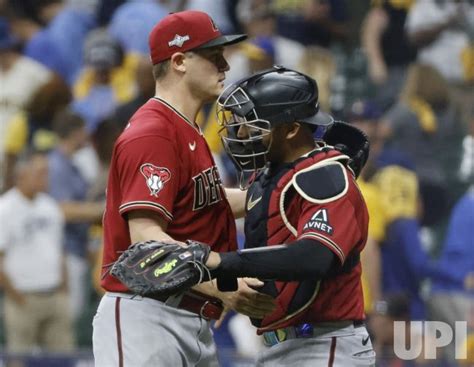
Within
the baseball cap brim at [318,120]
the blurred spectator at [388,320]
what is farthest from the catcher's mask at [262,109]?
the blurred spectator at [388,320]

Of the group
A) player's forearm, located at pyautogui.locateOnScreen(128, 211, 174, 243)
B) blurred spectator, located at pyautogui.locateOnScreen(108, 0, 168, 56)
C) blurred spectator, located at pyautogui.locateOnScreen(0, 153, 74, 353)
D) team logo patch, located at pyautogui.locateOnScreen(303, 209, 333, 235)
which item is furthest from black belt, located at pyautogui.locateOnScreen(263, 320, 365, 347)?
blurred spectator, located at pyautogui.locateOnScreen(108, 0, 168, 56)

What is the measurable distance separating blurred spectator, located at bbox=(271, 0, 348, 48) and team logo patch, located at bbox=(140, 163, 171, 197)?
191 inches

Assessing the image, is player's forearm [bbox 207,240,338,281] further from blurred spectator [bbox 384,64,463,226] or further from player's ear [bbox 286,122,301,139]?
blurred spectator [bbox 384,64,463,226]

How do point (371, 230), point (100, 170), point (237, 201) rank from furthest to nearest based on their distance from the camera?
1. point (100, 170)
2. point (371, 230)
3. point (237, 201)

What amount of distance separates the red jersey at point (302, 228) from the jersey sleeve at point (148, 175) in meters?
0.33

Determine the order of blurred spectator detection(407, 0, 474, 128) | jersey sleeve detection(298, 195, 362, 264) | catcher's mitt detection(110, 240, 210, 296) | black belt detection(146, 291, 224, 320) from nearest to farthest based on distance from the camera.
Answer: catcher's mitt detection(110, 240, 210, 296), jersey sleeve detection(298, 195, 362, 264), black belt detection(146, 291, 224, 320), blurred spectator detection(407, 0, 474, 128)

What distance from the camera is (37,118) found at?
9109 mm

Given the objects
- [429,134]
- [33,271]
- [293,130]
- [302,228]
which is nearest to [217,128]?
[429,134]

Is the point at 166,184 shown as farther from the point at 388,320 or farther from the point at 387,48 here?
the point at 387,48

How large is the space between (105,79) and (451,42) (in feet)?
9.23

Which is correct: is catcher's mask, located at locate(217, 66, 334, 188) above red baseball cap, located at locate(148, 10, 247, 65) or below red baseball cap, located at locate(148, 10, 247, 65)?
below

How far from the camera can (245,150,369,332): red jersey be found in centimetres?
368

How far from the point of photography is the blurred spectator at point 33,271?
8227 millimetres

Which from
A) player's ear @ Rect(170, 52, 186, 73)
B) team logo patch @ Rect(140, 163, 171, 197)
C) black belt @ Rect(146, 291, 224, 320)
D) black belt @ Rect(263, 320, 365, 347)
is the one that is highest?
player's ear @ Rect(170, 52, 186, 73)
